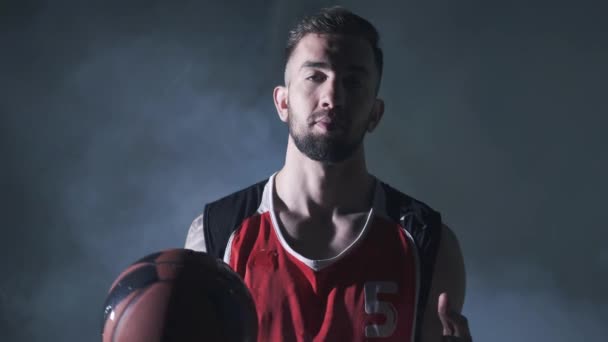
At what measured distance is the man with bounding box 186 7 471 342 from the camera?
1938 millimetres

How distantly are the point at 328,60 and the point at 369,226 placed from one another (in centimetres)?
58

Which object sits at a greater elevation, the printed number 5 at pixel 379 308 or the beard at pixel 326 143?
the beard at pixel 326 143

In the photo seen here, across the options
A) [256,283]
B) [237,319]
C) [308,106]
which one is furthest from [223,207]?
[237,319]

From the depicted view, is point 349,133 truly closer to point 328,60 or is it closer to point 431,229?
point 328,60

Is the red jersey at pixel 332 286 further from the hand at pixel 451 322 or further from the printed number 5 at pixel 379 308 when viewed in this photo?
the hand at pixel 451 322

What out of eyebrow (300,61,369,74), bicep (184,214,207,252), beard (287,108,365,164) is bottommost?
Answer: bicep (184,214,207,252)

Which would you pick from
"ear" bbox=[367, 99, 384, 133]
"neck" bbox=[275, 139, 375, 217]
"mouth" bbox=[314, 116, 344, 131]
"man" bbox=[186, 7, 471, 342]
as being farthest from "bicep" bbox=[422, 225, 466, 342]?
"mouth" bbox=[314, 116, 344, 131]

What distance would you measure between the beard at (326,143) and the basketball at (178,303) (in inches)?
23.7

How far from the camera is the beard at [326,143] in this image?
1.97 m

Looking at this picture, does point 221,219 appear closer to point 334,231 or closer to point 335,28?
point 334,231

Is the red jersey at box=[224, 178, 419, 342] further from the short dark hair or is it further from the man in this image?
the short dark hair

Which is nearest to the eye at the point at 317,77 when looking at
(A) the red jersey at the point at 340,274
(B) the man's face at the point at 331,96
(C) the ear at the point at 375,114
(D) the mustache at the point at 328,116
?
(B) the man's face at the point at 331,96

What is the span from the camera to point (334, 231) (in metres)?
2.08

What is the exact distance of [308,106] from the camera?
1.98 metres
